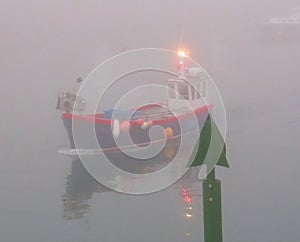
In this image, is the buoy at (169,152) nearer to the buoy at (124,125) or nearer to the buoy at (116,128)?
the buoy at (124,125)

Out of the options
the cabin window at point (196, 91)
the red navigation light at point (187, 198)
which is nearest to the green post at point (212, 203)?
the red navigation light at point (187, 198)

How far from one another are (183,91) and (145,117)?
0.91 meters

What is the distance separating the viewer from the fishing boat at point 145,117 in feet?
27.6

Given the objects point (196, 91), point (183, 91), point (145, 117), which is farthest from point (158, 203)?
point (183, 91)

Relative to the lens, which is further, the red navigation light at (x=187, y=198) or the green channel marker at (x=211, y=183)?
the red navigation light at (x=187, y=198)

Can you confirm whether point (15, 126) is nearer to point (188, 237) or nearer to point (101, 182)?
point (101, 182)

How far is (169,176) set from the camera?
23.9 feet

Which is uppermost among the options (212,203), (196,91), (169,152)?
(196,91)

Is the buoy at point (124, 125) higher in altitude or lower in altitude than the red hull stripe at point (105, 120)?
lower

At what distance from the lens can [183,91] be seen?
9.23m

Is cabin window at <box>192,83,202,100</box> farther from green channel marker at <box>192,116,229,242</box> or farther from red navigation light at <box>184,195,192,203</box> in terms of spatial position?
green channel marker at <box>192,116,229,242</box>

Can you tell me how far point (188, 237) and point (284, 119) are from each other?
624cm

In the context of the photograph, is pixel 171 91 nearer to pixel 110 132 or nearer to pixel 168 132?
pixel 168 132

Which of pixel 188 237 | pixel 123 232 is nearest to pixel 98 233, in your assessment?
pixel 123 232
